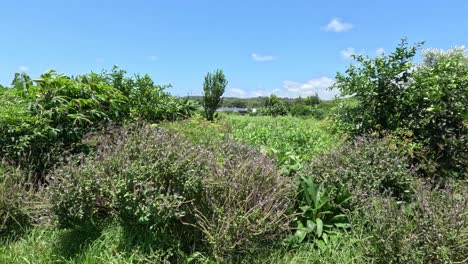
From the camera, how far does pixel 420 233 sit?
2.38 metres

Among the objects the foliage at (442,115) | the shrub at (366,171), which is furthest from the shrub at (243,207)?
the foliage at (442,115)

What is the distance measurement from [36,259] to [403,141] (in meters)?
3.55

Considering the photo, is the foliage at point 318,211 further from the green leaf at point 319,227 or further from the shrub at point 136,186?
the shrub at point 136,186

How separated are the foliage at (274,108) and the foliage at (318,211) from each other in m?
20.6

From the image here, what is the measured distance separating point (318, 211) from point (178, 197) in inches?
45.9

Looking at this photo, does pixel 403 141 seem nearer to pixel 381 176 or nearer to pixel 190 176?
pixel 381 176

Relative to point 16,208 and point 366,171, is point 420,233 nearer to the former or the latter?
point 366,171

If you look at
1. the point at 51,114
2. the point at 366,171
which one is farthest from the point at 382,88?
the point at 51,114

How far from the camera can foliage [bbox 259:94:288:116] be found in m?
24.1

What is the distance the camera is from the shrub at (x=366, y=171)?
125 inches

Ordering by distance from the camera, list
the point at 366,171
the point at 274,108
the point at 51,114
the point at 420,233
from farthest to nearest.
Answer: the point at 274,108 → the point at 51,114 → the point at 366,171 → the point at 420,233

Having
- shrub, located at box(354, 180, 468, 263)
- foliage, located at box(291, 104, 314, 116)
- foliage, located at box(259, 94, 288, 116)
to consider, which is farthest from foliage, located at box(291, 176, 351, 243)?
foliage, located at box(259, 94, 288, 116)

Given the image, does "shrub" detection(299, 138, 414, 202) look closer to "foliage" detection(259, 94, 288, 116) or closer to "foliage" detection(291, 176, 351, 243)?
"foliage" detection(291, 176, 351, 243)

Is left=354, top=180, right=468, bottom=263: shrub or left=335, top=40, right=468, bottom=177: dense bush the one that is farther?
left=335, top=40, right=468, bottom=177: dense bush
